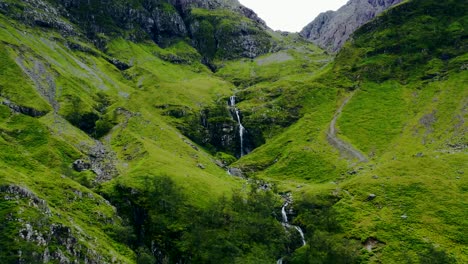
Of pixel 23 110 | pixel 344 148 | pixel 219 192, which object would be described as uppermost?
pixel 344 148

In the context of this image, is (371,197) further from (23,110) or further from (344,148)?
(23,110)

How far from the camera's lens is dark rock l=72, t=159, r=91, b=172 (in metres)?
138

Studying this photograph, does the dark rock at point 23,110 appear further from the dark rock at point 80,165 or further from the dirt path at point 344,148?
the dirt path at point 344,148

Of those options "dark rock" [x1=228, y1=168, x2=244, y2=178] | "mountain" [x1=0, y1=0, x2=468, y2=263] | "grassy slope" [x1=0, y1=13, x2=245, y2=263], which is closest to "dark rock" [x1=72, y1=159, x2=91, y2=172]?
"mountain" [x1=0, y1=0, x2=468, y2=263]

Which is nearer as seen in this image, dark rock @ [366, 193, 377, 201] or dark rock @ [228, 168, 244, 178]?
dark rock @ [366, 193, 377, 201]

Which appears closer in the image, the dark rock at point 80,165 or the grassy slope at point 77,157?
the grassy slope at point 77,157

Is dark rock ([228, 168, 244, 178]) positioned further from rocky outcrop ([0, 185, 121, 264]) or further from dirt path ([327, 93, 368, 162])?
rocky outcrop ([0, 185, 121, 264])

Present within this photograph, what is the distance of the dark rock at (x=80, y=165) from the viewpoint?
138 meters

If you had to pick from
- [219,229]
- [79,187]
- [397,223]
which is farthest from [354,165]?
[79,187]

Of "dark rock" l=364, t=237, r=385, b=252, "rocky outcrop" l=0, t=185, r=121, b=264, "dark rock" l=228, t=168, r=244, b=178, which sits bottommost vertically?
"dark rock" l=228, t=168, r=244, b=178

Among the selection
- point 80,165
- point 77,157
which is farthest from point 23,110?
point 80,165

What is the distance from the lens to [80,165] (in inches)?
5477

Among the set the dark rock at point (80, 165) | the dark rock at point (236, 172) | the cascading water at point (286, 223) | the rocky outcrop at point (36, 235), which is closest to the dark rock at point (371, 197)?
the cascading water at point (286, 223)

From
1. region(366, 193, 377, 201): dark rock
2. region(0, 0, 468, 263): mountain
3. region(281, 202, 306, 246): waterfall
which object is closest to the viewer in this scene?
region(0, 0, 468, 263): mountain
